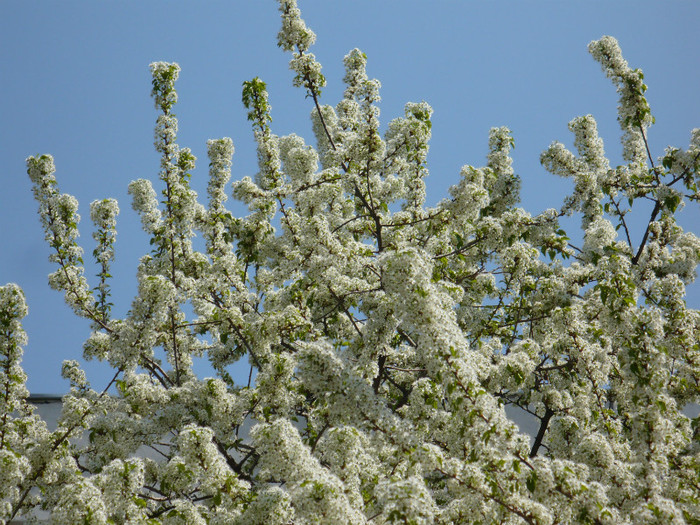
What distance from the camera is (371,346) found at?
24.3 feet

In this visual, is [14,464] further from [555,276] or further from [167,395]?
[555,276]

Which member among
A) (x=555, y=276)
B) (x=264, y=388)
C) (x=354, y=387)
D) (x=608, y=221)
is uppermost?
(x=608, y=221)

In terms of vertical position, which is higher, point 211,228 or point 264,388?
point 211,228

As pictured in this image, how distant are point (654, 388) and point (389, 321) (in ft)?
8.84

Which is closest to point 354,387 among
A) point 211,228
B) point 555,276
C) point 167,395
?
point 167,395

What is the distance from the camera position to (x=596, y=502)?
5.47m

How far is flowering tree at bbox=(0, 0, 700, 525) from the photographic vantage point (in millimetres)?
5852

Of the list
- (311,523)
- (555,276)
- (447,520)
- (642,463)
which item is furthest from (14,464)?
(555,276)

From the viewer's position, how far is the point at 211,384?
8703 mm

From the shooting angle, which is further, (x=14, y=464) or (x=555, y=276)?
(x=555, y=276)

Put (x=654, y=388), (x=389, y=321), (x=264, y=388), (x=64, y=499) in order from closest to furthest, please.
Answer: (x=64, y=499) → (x=654, y=388) → (x=389, y=321) → (x=264, y=388)

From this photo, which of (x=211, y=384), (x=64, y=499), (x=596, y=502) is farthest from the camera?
(x=211, y=384)

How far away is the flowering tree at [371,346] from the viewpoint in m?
5.85

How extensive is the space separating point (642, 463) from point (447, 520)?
1.93 meters
